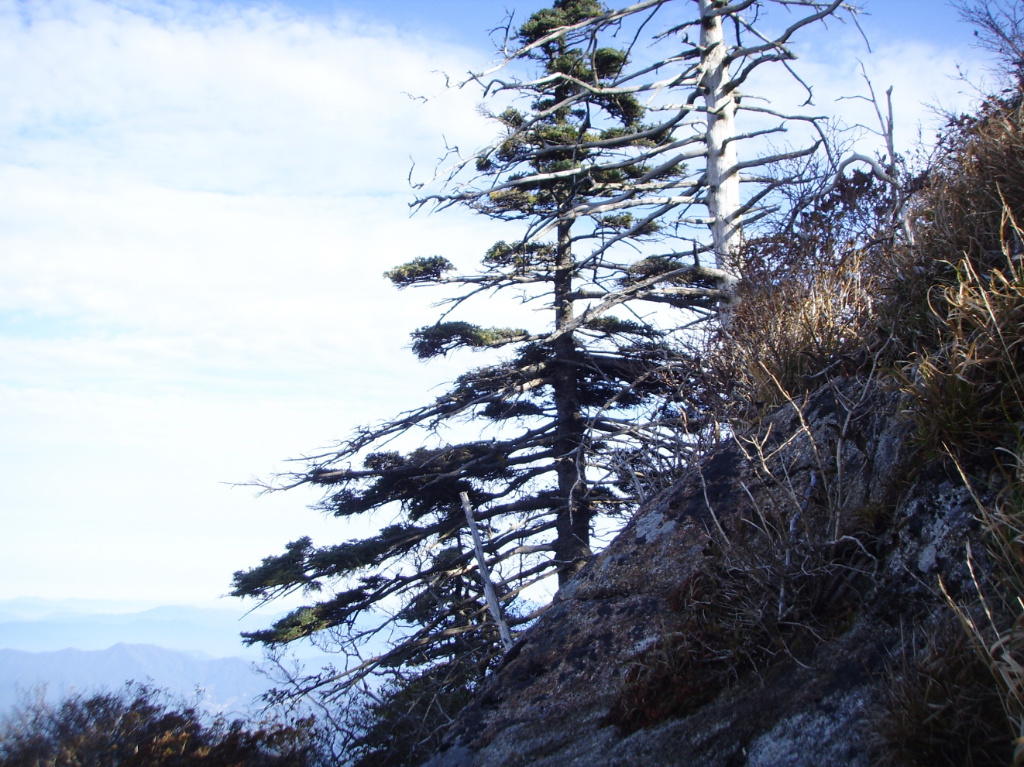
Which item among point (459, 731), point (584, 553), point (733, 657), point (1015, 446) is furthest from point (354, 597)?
point (1015, 446)

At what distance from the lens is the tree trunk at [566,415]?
14.7 metres

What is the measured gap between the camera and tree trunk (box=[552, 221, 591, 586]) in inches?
579

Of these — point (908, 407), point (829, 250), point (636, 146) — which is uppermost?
point (636, 146)

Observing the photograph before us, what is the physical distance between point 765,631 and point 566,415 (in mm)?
12804

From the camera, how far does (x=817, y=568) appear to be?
291cm

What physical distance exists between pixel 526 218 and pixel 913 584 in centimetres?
1400

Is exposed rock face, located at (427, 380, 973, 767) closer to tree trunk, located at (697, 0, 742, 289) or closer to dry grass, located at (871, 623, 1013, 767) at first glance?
dry grass, located at (871, 623, 1013, 767)

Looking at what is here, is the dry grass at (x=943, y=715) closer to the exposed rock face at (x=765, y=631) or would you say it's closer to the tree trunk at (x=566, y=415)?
the exposed rock face at (x=765, y=631)

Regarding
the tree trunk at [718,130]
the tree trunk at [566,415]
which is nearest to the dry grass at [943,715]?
the tree trunk at [718,130]

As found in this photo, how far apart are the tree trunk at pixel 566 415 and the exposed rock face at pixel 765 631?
1044 centimetres

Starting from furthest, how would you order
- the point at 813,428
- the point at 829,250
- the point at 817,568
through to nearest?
1. the point at 829,250
2. the point at 813,428
3. the point at 817,568

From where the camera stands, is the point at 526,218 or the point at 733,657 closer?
the point at 733,657

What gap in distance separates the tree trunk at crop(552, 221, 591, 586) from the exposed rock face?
10.4 meters

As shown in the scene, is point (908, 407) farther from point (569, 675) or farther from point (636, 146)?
point (636, 146)
